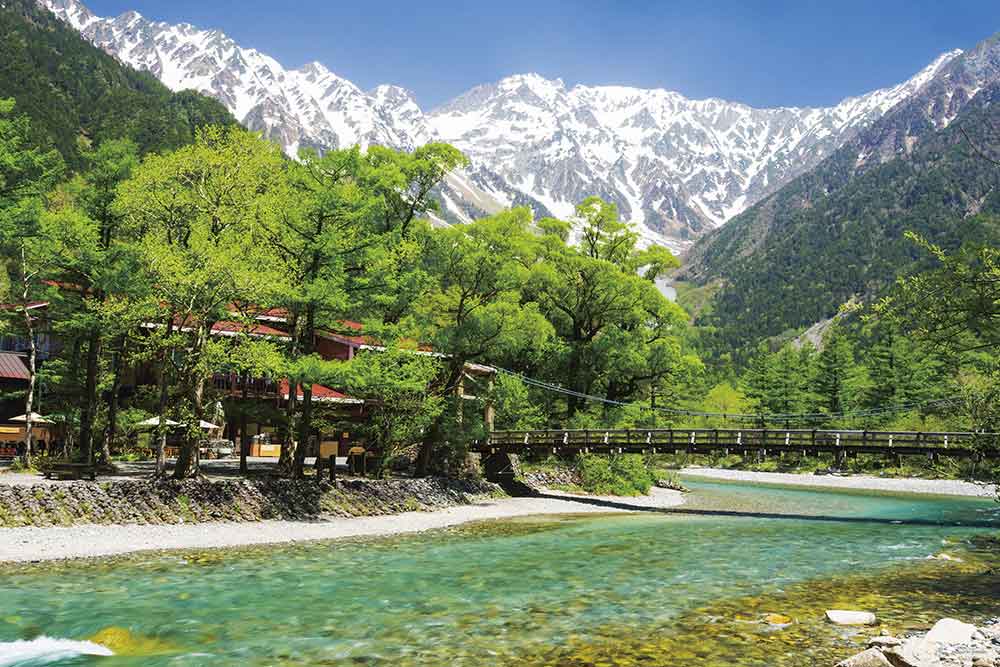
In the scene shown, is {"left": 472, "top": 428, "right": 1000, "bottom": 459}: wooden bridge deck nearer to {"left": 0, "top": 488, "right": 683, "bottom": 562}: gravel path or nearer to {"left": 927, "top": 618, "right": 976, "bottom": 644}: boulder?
{"left": 0, "top": 488, "right": 683, "bottom": 562}: gravel path

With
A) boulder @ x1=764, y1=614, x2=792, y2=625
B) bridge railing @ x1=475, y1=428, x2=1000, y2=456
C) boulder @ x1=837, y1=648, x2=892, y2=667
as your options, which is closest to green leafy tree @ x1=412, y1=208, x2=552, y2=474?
bridge railing @ x1=475, y1=428, x2=1000, y2=456

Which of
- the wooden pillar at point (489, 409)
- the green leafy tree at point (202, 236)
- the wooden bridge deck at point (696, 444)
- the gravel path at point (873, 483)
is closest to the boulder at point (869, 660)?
the green leafy tree at point (202, 236)

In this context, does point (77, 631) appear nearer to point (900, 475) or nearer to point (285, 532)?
point (285, 532)

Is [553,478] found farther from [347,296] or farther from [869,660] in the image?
[869,660]

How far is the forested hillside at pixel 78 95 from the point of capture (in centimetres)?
10456

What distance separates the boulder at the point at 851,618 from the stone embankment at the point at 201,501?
58.1 ft

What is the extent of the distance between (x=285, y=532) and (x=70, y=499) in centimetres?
601

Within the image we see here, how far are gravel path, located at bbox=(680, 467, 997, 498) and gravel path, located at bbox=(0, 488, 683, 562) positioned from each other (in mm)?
29980

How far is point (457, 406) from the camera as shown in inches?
1361

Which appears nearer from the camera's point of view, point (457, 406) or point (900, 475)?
point (457, 406)

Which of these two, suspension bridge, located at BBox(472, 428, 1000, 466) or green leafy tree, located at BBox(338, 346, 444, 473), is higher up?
green leafy tree, located at BBox(338, 346, 444, 473)

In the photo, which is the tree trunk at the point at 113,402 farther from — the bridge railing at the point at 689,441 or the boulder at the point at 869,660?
the boulder at the point at 869,660

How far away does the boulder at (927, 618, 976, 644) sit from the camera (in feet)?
32.6

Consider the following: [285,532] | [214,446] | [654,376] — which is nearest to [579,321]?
[654,376]
